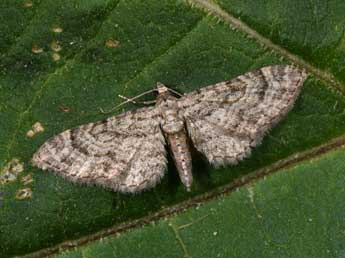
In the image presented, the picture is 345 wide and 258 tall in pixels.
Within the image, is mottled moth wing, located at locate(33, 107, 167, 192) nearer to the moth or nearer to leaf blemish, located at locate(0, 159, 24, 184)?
the moth

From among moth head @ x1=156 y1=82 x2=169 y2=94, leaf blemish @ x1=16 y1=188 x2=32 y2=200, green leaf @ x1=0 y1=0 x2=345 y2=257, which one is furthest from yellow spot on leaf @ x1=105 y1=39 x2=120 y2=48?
leaf blemish @ x1=16 y1=188 x2=32 y2=200

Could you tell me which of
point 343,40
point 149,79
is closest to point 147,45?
point 149,79

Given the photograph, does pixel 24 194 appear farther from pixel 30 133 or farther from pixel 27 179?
pixel 30 133

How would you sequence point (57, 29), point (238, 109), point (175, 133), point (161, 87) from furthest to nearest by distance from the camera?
point (175, 133), point (238, 109), point (161, 87), point (57, 29)

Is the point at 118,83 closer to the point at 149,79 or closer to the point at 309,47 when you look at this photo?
the point at 149,79

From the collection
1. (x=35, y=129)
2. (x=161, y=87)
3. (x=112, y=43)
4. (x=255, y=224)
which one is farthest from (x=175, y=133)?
(x=35, y=129)
